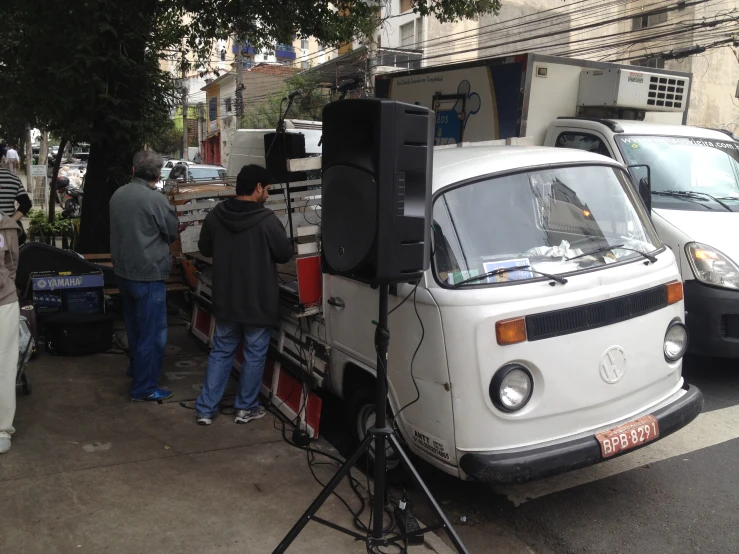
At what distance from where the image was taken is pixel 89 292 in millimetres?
6797

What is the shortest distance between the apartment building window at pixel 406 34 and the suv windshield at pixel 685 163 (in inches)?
962

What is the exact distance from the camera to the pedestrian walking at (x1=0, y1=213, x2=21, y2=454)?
4.27 m

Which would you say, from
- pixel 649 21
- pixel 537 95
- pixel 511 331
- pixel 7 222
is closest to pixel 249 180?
pixel 7 222

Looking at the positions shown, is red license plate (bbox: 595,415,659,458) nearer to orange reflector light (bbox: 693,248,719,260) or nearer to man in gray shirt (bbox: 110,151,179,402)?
orange reflector light (bbox: 693,248,719,260)

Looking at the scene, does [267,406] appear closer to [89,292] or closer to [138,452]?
[138,452]

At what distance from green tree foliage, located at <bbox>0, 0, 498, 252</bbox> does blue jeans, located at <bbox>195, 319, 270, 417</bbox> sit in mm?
3215

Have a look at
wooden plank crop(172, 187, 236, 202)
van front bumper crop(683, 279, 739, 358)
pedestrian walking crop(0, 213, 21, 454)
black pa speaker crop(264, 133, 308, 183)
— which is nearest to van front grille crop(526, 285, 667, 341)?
van front bumper crop(683, 279, 739, 358)

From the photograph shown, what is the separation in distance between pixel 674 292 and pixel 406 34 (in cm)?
2843

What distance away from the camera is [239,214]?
476cm

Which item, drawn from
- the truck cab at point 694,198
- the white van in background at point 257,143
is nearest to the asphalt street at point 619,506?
the truck cab at point 694,198

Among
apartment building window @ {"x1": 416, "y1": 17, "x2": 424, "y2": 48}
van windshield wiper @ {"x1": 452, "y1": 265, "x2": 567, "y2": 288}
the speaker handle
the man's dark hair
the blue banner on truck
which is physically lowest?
the speaker handle

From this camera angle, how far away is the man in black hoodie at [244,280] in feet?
15.6

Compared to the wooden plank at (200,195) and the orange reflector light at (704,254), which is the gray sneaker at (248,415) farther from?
the orange reflector light at (704,254)

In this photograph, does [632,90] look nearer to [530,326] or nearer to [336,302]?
[336,302]
